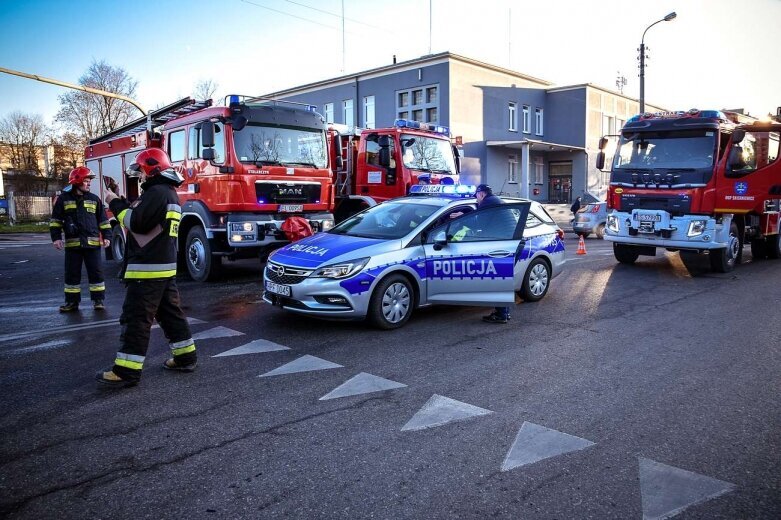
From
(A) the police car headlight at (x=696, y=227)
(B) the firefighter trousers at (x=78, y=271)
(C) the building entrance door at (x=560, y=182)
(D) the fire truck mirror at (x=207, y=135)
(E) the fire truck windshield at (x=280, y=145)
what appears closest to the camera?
(B) the firefighter trousers at (x=78, y=271)

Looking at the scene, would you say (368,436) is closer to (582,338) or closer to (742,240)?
(582,338)

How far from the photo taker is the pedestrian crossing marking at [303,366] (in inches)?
204

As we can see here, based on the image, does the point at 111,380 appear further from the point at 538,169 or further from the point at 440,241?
the point at 538,169

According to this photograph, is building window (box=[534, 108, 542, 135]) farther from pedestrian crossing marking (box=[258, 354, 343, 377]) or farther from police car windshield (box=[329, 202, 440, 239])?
pedestrian crossing marking (box=[258, 354, 343, 377])

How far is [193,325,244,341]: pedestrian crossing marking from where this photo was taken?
652 cm

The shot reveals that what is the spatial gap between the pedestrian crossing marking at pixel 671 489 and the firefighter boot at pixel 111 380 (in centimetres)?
391

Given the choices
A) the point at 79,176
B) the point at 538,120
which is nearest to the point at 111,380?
the point at 79,176

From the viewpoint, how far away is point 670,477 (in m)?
3.27

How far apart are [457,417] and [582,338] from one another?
2866 mm

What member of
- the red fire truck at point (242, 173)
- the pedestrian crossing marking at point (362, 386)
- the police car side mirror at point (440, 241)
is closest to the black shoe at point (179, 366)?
the pedestrian crossing marking at point (362, 386)

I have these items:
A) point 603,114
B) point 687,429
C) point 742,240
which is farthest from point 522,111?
point 687,429

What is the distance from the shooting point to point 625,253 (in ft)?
43.0

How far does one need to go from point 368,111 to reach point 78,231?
2899 centimetres

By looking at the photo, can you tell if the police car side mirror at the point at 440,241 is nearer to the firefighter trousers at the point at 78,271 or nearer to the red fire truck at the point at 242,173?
the red fire truck at the point at 242,173
